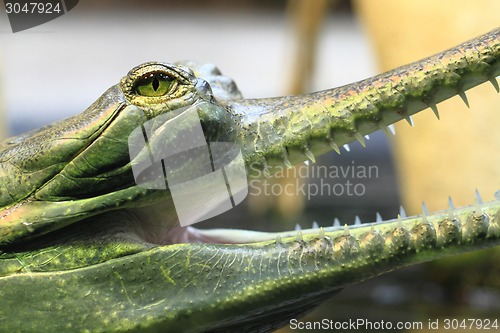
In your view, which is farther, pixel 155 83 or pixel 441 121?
pixel 441 121

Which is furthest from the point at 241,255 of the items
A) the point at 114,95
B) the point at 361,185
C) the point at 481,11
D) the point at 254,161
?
the point at 481,11

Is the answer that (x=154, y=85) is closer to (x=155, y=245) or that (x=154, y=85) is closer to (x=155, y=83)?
(x=155, y=83)

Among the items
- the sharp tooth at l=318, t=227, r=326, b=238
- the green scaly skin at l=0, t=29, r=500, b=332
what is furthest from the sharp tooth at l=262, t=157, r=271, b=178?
the sharp tooth at l=318, t=227, r=326, b=238

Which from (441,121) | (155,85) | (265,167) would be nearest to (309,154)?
(265,167)

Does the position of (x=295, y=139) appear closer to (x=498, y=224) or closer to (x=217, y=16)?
(x=498, y=224)

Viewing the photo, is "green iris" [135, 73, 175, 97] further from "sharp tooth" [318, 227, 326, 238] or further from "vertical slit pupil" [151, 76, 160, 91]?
"sharp tooth" [318, 227, 326, 238]

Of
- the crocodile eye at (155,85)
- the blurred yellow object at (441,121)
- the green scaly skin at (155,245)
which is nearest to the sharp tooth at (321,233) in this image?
the green scaly skin at (155,245)

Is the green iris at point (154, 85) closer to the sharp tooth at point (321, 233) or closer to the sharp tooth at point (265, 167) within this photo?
the sharp tooth at point (265, 167)
